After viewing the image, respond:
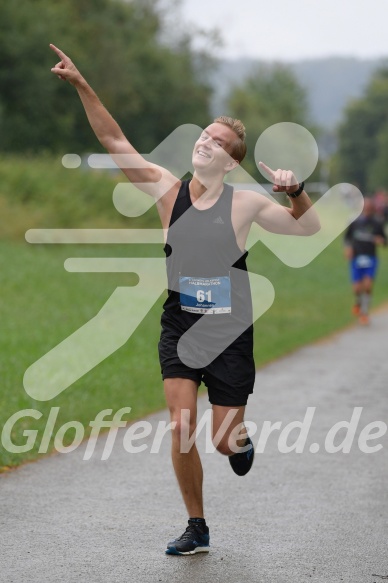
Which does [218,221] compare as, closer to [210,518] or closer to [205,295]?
[205,295]

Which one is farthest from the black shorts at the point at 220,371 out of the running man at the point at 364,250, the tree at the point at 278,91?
the tree at the point at 278,91

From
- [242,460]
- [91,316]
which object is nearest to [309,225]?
[242,460]

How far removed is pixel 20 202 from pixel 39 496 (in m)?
25.0

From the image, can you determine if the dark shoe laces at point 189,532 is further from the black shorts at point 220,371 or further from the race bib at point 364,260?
the race bib at point 364,260

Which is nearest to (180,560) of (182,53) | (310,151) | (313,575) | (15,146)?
(313,575)

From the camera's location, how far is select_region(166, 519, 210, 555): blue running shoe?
5.56 meters

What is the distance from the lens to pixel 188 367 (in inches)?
226

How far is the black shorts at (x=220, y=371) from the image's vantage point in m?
5.74

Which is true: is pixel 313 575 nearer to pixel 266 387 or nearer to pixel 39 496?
pixel 39 496

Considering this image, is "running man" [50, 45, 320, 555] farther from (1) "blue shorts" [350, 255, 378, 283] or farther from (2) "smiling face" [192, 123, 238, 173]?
(1) "blue shorts" [350, 255, 378, 283]

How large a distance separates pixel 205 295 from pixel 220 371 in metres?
0.39

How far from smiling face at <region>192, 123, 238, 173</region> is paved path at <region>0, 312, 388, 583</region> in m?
1.87

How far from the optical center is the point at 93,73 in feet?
204

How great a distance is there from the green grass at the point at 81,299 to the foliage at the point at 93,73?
1802 cm
